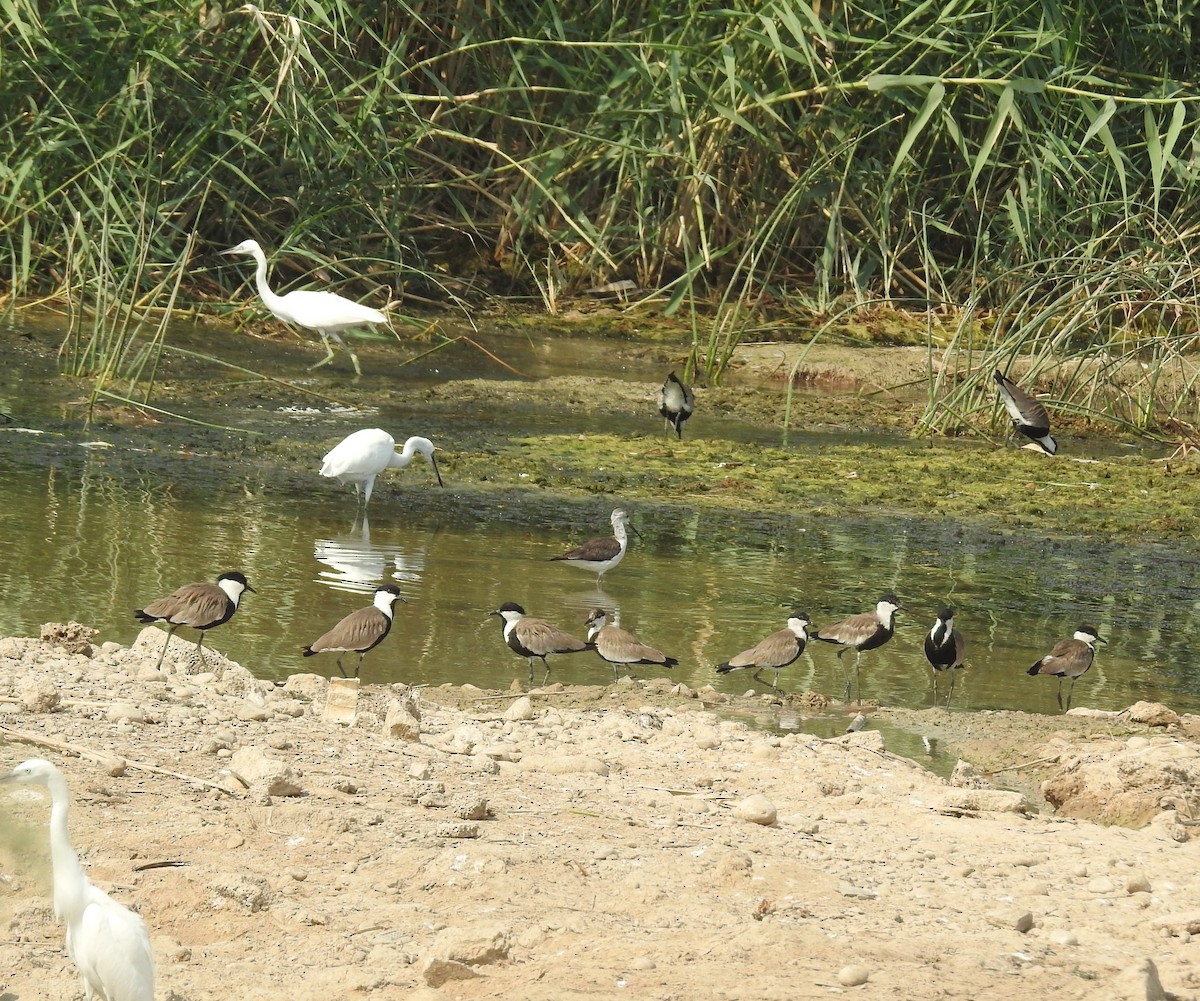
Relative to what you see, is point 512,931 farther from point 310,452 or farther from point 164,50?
point 164,50

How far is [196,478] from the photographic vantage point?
10727mm

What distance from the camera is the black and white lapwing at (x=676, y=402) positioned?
42.1ft

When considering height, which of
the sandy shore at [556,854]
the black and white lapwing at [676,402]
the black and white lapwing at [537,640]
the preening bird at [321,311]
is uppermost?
the sandy shore at [556,854]

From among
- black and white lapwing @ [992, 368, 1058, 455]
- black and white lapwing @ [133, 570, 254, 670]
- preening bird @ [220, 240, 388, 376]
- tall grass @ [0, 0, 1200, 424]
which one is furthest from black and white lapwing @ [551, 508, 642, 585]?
preening bird @ [220, 240, 388, 376]

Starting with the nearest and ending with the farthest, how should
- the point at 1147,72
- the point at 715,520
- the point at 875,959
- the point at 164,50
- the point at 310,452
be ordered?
the point at 875,959 → the point at 715,520 → the point at 310,452 → the point at 164,50 → the point at 1147,72

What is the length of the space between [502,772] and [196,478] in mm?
5518

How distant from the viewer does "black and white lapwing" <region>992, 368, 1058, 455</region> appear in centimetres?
1241

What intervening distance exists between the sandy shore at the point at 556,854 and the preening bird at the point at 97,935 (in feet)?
0.91

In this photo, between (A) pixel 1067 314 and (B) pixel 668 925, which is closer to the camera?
(B) pixel 668 925

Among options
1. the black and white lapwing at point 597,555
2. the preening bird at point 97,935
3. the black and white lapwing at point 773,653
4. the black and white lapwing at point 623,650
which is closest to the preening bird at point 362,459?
the black and white lapwing at point 597,555

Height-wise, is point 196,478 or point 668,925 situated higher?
point 668,925

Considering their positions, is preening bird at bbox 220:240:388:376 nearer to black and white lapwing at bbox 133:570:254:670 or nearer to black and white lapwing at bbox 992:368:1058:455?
black and white lapwing at bbox 992:368:1058:455

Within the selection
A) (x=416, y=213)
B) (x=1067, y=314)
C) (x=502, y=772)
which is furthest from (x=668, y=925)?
(x=416, y=213)

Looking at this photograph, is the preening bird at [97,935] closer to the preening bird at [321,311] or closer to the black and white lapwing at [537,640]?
the black and white lapwing at [537,640]
